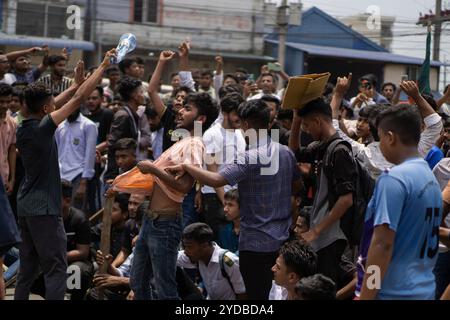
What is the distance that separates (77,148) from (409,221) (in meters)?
5.86

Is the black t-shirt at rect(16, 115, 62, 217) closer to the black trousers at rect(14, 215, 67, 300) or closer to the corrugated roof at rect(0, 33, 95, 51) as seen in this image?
the black trousers at rect(14, 215, 67, 300)

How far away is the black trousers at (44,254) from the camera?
648 cm

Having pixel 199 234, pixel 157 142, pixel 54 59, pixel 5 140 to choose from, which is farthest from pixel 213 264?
pixel 54 59

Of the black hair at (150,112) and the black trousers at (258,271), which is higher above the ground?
the black hair at (150,112)

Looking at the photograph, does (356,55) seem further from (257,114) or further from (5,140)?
(257,114)

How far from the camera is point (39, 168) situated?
21.3 feet

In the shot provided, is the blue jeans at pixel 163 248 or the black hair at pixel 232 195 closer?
the blue jeans at pixel 163 248

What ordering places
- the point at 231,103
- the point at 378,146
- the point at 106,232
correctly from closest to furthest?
the point at 378,146 → the point at 106,232 → the point at 231,103

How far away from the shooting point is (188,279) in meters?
7.36

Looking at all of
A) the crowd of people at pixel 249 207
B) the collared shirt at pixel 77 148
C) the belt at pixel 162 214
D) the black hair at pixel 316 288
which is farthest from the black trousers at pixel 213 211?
the black hair at pixel 316 288

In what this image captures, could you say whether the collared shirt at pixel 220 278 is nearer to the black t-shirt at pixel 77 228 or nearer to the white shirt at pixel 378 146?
the black t-shirt at pixel 77 228

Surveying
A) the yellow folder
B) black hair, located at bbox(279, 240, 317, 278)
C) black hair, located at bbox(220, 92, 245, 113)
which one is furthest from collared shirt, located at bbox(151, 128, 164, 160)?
black hair, located at bbox(279, 240, 317, 278)

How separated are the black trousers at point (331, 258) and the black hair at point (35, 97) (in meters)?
2.47

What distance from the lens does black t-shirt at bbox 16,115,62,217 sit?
639cm
